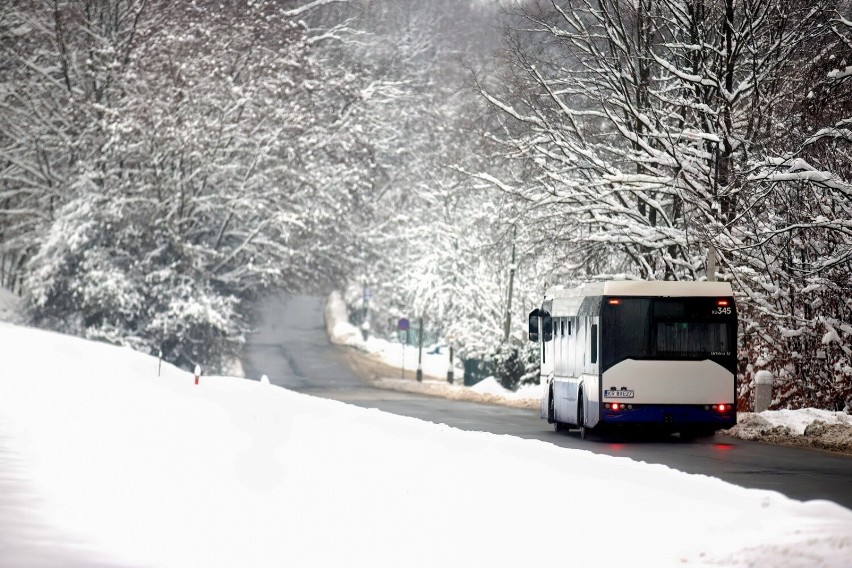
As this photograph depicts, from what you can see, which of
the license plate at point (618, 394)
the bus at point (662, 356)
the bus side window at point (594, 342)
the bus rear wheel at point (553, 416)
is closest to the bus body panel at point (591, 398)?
the bus at point (662, 356)

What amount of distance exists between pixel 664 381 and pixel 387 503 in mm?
15033

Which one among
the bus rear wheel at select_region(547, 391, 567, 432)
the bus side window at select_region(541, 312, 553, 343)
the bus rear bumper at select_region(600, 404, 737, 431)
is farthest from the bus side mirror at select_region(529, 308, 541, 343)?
the bus rear bumper at select_region(600, 404, 737, 431)

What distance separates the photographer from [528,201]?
130ft

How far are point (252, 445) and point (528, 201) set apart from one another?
70.4 feet

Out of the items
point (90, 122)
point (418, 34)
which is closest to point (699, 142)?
point (90, 122)

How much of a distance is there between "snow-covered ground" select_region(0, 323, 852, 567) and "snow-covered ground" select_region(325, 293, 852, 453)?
414 inches

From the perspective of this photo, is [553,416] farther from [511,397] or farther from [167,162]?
[167,162]

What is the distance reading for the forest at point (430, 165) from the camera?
33.6 m

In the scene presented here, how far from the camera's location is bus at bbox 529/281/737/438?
28.2m

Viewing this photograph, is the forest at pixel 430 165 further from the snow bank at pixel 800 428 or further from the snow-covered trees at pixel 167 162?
the snow bank at pixel 800 428

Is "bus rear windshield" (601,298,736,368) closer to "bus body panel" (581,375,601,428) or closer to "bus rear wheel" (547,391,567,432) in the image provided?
"bus body panel" (581,375,601,428)

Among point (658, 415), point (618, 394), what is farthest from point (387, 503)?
point (658, 415)

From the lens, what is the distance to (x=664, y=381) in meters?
28.2

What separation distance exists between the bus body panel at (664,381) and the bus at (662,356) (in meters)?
0.02
